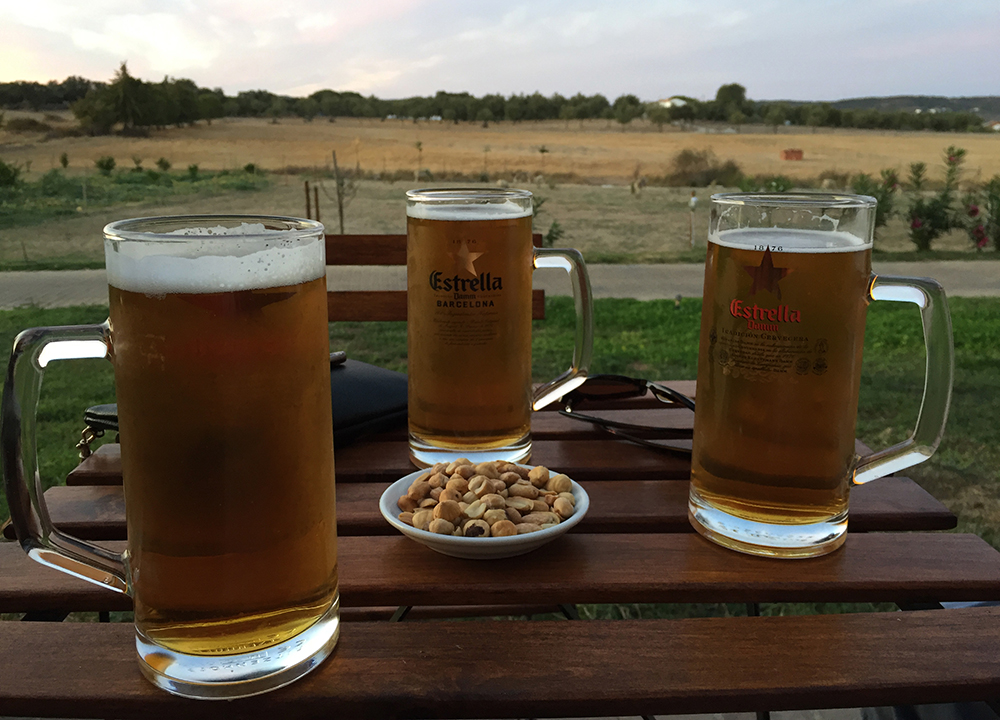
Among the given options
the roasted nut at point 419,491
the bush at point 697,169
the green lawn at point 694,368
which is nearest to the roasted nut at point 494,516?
the roasted nut at point 419,491

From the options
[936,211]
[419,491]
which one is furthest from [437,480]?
[936,211]

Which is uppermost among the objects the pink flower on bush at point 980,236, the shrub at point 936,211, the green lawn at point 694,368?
the shrub at point 936,211

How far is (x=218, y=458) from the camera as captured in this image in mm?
625

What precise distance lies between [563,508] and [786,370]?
29cm

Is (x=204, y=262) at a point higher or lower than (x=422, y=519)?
higher

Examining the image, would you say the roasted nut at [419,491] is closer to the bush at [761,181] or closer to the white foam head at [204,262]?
the white foam head at [204,262]

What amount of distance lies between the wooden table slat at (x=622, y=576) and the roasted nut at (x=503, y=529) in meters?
0.04

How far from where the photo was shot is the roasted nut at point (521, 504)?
2.94ft

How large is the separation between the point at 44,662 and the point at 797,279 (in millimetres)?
801

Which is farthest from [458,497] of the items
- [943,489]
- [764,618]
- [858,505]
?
[943,489]

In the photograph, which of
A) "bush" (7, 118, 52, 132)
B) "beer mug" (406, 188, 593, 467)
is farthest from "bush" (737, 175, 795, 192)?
"beer mug" (406, 188, 593, 467)

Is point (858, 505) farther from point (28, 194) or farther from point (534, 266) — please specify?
point (28, 194)

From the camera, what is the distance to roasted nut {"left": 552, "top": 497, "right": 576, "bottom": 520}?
0.90m

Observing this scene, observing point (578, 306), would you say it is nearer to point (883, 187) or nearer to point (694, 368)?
point (694, 368)
